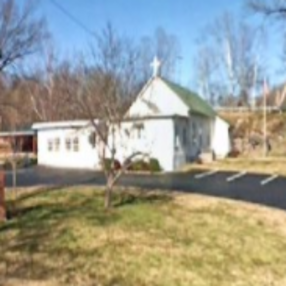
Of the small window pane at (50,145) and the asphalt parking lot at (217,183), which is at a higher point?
the small window pane at (50,145)

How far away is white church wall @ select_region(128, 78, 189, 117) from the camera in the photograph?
32.7 meters

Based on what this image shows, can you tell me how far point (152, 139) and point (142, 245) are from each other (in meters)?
19.1

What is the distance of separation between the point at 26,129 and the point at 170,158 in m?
18.7

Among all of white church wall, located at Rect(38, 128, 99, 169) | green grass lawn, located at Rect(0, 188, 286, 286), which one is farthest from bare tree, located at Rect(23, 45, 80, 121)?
green grass lawn, located at Rect(0, 188, 286, 286)

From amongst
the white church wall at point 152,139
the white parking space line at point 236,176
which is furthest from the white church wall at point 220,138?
the white parking space line at point 236,176

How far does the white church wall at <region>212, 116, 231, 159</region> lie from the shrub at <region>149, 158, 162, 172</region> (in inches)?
437

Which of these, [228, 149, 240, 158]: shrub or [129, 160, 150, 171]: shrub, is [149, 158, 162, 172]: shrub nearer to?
[129, 160, 150, 171]: shrub

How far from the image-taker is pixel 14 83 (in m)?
52.2

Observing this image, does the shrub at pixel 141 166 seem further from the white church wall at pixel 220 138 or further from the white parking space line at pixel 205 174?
the white church wall at pixel 220 138

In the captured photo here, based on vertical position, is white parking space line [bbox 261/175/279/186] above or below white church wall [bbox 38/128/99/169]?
below

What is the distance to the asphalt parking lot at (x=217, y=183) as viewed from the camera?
17750 mm

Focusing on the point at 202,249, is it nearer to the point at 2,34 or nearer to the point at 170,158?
the point at 170,158

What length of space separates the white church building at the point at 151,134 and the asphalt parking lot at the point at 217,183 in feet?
10.5

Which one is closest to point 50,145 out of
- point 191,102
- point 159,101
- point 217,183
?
point 159,101
